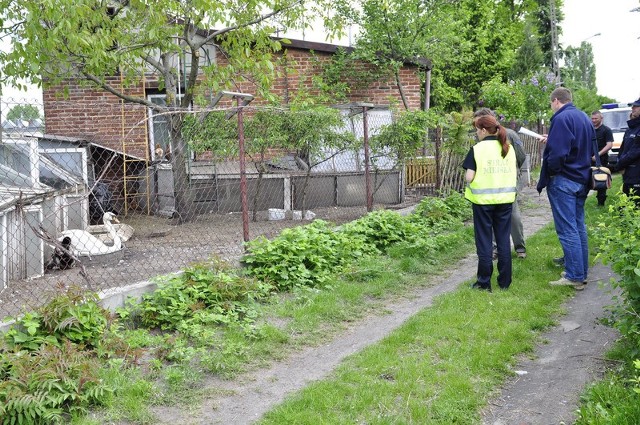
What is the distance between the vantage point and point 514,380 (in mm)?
4609

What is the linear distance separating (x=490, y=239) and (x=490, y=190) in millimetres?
509

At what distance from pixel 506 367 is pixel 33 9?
25.0 ft

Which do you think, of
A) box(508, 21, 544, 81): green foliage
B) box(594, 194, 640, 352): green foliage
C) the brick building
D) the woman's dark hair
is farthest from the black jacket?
box(508, 21, 544, 81): green foliage

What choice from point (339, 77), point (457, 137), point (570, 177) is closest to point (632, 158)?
point (570, 177)

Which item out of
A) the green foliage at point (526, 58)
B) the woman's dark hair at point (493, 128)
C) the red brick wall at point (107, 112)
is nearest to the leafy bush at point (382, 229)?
the woman's dark hair at point (493, 128)

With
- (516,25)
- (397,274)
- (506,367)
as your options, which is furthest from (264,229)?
(516,25)

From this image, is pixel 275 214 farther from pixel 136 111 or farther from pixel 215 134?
pixel 136 111

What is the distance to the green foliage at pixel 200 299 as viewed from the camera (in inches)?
226

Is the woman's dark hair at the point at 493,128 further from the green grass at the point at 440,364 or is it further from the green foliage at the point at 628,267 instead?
the green foliage at the point at 628,267

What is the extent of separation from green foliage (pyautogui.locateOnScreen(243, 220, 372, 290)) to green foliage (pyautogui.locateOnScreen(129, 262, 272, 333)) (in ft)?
1.14

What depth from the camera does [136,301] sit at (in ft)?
19.3

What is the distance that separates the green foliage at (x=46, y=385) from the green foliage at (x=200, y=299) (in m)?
1.18

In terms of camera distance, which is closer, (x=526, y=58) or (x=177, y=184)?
(x=177, y=184)

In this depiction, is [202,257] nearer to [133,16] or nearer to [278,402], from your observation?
[278,402]
